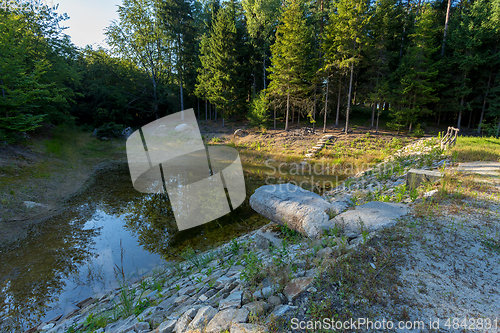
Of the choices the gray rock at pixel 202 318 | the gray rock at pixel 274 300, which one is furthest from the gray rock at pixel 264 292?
the gray rock at pixel 202 318

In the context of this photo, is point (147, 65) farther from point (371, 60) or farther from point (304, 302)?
point (304, 302)

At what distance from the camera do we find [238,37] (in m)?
25.7

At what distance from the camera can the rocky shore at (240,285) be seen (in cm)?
275

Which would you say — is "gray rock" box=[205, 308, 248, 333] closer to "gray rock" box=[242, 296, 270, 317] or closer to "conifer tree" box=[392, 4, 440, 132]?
"gray rock" box=[242, 296, 270, 317]

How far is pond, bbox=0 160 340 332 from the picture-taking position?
15.9 feet

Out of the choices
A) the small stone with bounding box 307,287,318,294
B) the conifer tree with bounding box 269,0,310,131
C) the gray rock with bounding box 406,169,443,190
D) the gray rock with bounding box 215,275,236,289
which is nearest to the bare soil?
the gray rock with bounding box 215,275,236,289

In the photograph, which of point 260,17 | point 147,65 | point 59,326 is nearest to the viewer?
point 59,326

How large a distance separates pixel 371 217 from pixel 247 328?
3.52 m

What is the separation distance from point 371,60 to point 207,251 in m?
21.1

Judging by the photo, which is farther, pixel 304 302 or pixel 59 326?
pixel 59 326

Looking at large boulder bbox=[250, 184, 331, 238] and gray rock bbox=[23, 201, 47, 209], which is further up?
large boulder bbox=[250, 184, 331, 238]

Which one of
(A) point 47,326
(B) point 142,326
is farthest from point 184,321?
(A) point 47,326

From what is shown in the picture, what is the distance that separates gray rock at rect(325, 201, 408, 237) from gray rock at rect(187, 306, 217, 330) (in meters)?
2.86

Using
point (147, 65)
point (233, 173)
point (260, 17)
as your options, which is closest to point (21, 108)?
point (233, 173)
